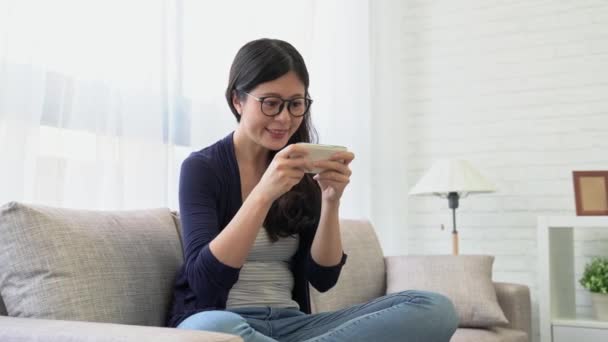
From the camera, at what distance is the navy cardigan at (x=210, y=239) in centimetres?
154

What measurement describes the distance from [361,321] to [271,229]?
351mm

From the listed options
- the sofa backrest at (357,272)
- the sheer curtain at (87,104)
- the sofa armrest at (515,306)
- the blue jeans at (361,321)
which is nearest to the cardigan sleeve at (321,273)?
the blue jeans at (361,321)

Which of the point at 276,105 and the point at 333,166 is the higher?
the point at 276,105

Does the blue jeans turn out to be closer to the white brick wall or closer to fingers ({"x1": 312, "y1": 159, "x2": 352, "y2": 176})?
fingers ({"x1": 312, "y1": 159, "x2": 352, "y2": 176})

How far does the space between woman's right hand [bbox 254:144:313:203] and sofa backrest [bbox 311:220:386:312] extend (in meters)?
1.02

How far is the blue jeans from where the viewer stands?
57.7 inches

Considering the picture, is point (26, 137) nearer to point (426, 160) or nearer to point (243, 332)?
point (243, 332)

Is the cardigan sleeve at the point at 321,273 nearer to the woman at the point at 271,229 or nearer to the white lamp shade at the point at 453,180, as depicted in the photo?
the woman at the point at 271,229

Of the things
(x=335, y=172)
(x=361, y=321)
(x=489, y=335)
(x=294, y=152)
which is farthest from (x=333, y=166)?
(x=489, y=335)

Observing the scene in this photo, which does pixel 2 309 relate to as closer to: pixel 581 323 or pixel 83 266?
pixel 83 266

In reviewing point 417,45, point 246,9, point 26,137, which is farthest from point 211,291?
point 417,45

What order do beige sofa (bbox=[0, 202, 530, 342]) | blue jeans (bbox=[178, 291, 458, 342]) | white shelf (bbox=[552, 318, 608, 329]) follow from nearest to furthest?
1. beige sofa (bbox=[0, 202, 530, 342])
2. blue jeans (bbox=[178, 291, 458, 342])
3. white shelf (bbox=[552, 318, 608, 329])

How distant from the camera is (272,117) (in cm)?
170

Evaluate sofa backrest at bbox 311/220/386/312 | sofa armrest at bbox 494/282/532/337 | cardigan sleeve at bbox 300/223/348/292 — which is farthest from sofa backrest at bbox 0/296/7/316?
sofa armrest at bbox 494/282/532/337
